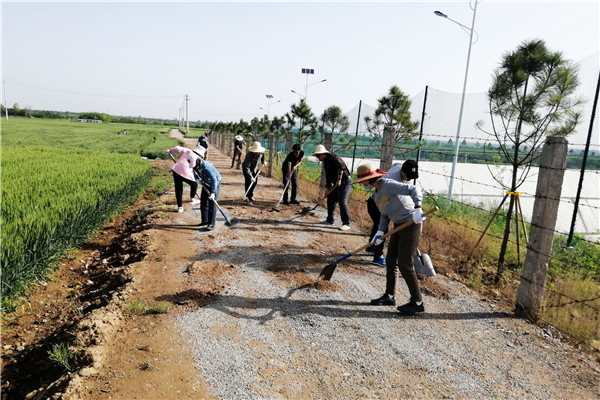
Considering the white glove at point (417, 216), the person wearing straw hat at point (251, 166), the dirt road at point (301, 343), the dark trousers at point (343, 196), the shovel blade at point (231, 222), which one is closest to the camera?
the dirt road at point (301, 343)

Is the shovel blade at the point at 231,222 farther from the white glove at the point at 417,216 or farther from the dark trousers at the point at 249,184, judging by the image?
the white glove at the point at 417,216

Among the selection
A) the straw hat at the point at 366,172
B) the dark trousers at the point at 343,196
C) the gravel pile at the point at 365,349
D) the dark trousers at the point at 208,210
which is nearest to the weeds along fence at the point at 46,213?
the dark trousers at the point at 208,210

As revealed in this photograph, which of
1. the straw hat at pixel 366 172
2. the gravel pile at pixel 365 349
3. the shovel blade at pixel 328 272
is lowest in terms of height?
the gravel pile at pixel 365 349

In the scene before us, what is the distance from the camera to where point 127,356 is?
11.1 feet

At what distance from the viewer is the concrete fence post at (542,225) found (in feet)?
13.7

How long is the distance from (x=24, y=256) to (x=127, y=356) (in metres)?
2.00

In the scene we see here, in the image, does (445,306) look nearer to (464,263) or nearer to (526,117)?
(464,263)

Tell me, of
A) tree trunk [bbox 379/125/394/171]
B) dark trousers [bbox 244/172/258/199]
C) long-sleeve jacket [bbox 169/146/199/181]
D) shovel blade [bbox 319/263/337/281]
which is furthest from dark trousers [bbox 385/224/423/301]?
dark trousers [bbox 244/172/258/199]

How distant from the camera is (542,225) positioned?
4.32m

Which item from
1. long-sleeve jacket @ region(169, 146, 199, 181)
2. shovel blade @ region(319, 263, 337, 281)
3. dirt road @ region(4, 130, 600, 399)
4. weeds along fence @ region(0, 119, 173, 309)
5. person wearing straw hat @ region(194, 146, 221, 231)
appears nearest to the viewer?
dirt road @ region(4, 130, 600, 399)

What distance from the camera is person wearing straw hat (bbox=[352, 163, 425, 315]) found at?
4324 mm

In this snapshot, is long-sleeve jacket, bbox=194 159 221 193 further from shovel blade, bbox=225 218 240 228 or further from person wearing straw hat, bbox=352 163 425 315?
person wearing straw hat, bbox=352 163 425 315

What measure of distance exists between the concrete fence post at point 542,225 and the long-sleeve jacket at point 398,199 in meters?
1.26

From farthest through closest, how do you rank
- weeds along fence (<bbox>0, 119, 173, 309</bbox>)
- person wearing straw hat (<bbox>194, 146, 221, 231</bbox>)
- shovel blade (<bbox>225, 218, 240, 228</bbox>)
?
shovel blade (<bbox>225, 218, 240, 228</bbox>), person wearing straw hat (<bbox>194, 146, 221, 231</bbox>), weeds along fence (<bbox>0, 119, 173, 309</bbox>)
